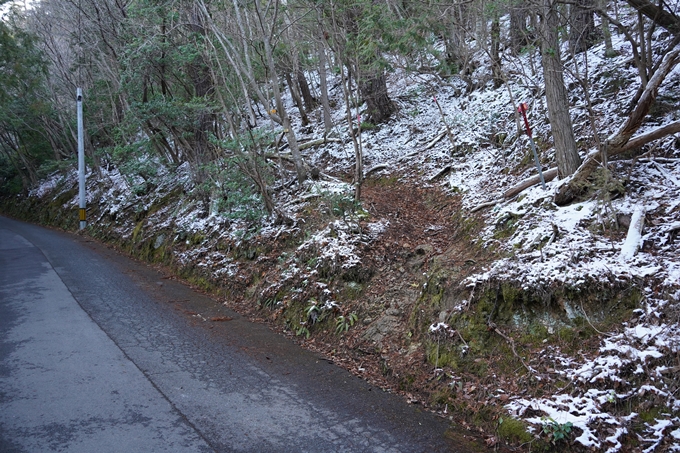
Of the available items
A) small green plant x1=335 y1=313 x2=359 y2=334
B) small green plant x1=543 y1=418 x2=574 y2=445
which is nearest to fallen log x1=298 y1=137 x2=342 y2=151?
small green plant x1=335 y1=313 x2=359 y2=334

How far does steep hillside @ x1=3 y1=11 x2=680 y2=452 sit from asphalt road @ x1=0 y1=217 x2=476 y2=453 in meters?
0.65

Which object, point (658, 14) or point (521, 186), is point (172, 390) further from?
point (658, 14)

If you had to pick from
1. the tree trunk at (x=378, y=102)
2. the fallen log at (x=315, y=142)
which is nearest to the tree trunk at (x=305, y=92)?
the fallen log at (x=315, y=142)

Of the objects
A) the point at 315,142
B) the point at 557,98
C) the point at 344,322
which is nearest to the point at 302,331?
the point at 344,322

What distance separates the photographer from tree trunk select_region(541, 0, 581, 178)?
8.08 m

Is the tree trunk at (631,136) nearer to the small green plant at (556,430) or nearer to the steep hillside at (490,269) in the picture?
the steep hillside at (490,269)

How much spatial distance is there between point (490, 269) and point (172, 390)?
14.7 feet

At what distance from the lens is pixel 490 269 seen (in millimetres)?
6930

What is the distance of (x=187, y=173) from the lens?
1884 centimetres

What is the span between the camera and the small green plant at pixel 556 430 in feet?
15.3

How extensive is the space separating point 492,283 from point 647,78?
15.1ft

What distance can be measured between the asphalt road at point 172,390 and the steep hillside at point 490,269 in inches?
25.5

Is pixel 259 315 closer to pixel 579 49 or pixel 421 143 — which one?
pixel 421 143

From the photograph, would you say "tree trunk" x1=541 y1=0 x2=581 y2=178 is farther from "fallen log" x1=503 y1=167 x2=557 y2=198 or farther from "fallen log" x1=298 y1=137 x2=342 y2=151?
"fallen log" x1=298 y1=137 x2=342 y2=151
